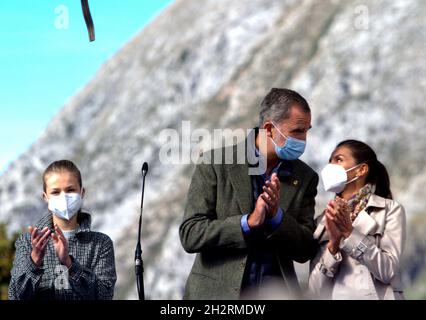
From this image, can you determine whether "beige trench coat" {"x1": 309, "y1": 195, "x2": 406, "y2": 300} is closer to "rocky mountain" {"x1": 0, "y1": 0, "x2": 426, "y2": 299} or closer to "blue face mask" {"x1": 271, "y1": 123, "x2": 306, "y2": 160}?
"blue face mask" {"x1": 271, "y1": 123, "x2": 306, "y2": 160}

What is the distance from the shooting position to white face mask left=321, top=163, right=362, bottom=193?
704 centimetres

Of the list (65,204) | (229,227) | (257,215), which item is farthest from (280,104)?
(65,204)

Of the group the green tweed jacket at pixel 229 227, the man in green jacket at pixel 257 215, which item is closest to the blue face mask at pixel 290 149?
the man in green jacket at pixel 257 215

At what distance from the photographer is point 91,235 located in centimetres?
701

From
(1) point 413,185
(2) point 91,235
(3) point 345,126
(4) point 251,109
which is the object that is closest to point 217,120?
(4) point 251,109

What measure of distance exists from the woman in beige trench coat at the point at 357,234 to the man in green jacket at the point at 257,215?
19 centimetres

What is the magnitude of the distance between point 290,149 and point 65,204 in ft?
5.98

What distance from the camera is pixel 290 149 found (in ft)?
22.1

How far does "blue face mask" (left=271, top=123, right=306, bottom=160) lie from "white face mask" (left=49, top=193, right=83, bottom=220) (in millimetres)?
1629

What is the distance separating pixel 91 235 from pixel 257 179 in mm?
1424

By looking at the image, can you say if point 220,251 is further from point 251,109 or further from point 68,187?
point 251,109

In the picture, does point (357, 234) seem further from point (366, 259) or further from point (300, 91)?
point (300, 91)

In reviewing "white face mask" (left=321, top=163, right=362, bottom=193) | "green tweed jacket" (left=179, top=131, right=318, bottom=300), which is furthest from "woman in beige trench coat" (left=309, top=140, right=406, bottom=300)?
"green tweed jacket" (left=179, top=131, right=318, bottom=300)
